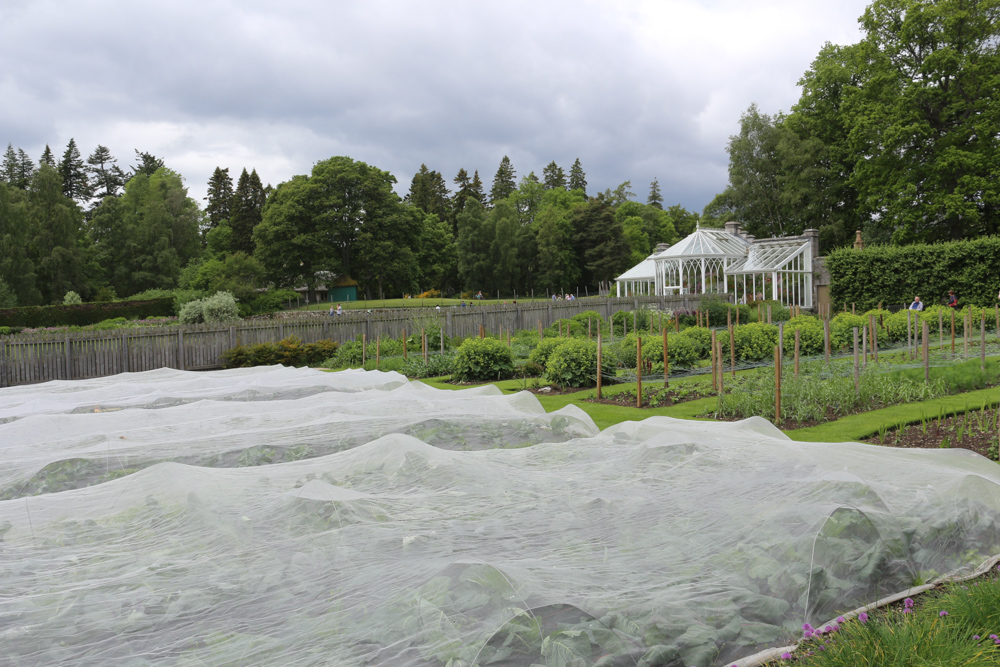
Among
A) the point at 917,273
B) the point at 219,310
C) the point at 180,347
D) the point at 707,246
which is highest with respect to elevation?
the point at 707,246

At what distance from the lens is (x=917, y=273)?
25000 millimetres

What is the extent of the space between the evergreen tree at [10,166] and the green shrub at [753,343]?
60813mm

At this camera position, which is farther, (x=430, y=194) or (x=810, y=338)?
(x=430, y=194)

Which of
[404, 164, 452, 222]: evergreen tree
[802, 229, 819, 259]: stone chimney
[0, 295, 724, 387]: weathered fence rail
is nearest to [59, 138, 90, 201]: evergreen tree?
[404, 164, 452, 222]: evergreen tree

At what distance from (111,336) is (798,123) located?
3646 cm

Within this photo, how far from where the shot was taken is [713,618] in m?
2.75

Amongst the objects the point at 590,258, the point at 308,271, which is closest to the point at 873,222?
the point at 590,258

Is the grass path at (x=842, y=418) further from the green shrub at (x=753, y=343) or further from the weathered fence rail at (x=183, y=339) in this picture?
the weathered fence rail at (x=183, y=339)

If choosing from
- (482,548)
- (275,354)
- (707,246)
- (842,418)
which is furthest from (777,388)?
(707,246)

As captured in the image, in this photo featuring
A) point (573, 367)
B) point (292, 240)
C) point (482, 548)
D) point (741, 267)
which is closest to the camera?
point (482, 548)

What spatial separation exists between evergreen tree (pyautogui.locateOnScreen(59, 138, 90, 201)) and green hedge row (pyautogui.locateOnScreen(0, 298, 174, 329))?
120ft

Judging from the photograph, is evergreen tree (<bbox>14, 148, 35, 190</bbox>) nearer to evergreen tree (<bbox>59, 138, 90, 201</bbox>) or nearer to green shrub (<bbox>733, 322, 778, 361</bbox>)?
evergreen tree (<bbox>59, 138, 90, 201</bbox>)

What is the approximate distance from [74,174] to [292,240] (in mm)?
33227

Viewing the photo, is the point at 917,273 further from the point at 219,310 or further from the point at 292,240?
the point at 292,240
